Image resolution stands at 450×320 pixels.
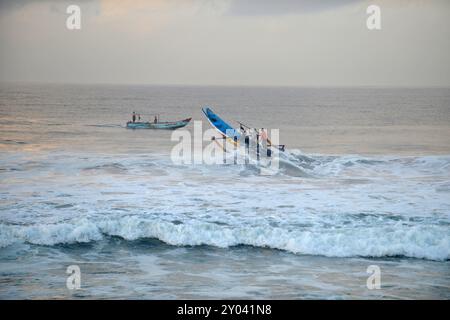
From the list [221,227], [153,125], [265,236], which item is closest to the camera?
[265,236]

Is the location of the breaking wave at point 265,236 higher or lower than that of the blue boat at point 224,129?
lower

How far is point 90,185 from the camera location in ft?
68.1

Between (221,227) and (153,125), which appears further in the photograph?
(153,125)

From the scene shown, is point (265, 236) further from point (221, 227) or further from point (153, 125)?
point (153, 125)

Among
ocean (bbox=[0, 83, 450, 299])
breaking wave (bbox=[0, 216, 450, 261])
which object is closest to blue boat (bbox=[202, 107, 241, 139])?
ocean (bbox=[0, 83, 450, 299])

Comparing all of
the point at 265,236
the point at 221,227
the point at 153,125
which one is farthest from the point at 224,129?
the point at 265,236

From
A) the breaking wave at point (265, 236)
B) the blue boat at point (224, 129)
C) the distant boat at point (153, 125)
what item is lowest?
the breaking wave at point (265, 236)

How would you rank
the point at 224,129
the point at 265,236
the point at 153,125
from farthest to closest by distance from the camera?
the point at 153,125, the point at 224,129, the point at 265,236

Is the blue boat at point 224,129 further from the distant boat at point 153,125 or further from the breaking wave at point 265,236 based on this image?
the breaking wave at point 265,236

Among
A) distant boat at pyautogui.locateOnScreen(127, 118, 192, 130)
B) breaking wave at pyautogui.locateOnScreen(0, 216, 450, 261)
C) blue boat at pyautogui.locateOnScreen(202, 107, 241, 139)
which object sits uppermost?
blue boat at pyautogui.locateOnScreen(202, 107, 241, 139)

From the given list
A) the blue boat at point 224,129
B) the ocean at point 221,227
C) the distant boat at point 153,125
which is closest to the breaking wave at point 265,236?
the ocean at point 221,227

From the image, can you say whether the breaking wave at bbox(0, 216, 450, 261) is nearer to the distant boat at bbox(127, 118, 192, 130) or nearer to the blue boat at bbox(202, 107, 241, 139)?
the blue boat at bbox(202, 107, 241, 139)
